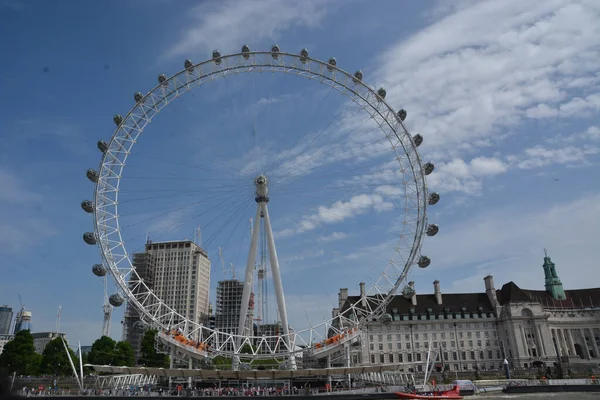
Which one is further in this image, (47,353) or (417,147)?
(47,353)

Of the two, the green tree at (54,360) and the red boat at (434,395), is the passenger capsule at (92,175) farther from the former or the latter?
the green tree at (54,360)

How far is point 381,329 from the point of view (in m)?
110

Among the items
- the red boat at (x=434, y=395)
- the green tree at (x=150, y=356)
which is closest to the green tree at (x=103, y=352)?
the green tree at (x=150, y=356)

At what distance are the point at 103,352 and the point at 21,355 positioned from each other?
1511 centimetres

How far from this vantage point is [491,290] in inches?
4405

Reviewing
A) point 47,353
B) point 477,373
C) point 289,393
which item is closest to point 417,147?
point 289,393

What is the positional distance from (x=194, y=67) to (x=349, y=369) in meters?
41.5

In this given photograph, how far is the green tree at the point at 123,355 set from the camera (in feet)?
316

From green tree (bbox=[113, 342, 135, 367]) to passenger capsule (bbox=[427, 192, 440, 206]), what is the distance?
74.1m

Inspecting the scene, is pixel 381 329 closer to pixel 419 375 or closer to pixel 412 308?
pixel 412 308

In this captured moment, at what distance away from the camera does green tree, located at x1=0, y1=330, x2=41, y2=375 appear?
275ft

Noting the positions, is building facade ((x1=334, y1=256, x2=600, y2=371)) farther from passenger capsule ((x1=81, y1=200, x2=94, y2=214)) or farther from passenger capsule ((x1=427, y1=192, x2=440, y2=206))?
passenger capsule ((x1=81, y1=200, x2=94, y2=214))

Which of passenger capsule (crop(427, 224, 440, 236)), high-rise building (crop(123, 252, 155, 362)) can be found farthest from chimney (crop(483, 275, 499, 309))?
high-rise building (crop(123, 252, 155, 362))

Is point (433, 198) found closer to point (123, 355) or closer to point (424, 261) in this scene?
point (424, 261)
